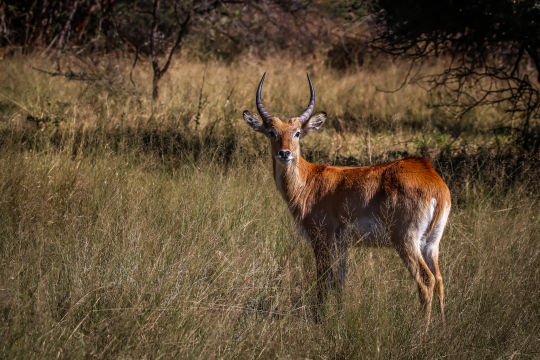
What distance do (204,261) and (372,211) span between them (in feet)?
3.81

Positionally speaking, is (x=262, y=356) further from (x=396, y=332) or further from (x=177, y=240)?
(x=177, y=240)

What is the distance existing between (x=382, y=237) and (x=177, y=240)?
1385 mm

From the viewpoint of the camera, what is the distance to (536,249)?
170 inches

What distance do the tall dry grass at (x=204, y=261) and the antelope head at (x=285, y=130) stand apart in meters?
0.53

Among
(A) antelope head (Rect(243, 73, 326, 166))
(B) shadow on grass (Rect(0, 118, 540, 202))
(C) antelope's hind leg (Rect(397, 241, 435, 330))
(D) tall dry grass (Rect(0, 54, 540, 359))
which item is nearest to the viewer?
(D) tall dry grass (Rect(0, 54, 540, 359))

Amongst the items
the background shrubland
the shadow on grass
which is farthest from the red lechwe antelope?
the shadow on grass

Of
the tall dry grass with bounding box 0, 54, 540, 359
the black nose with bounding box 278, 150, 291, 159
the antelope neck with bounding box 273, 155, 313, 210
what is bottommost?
the tall dry grass with bounding box 0, 54, 540, 359

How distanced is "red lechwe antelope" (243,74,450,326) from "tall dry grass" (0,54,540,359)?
0.15 meters

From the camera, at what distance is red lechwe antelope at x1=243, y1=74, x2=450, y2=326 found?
383cm

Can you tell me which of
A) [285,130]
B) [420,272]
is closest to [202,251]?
[285,130]

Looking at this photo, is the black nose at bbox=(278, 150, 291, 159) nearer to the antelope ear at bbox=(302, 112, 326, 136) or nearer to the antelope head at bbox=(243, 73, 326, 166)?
the antelope head at bbox=(243, 73, 326, 166)

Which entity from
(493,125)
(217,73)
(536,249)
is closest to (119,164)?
(536,249)

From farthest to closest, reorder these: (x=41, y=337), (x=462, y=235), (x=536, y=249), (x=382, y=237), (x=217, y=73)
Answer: (x=217, y=73) → (x=462, y=235) → (x=536, y=249) → (x=382, y=237) → (x=41, y=337)

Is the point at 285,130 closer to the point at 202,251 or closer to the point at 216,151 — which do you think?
the point at 216,151
